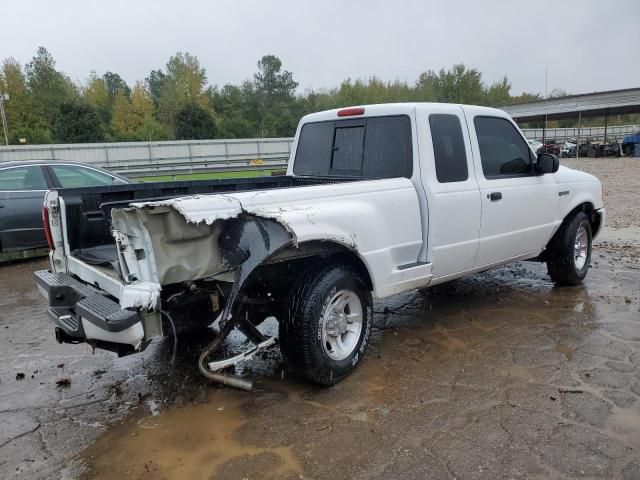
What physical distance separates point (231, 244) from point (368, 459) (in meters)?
1.52

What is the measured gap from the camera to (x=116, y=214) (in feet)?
9.56

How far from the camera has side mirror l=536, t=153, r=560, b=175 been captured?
5230 mm

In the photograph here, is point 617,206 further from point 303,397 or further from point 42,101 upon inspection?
point 42,101

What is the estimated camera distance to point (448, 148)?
177 inches

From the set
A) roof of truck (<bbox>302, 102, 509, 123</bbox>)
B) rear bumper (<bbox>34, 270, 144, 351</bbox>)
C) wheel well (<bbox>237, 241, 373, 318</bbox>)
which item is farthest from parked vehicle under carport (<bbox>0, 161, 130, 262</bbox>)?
wheel well (<bbox>237, 241, 373, 318</bbox>)

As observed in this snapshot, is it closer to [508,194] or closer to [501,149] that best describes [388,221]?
[508,194]

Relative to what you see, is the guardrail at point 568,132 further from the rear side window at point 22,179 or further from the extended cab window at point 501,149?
the rear side window at point 22,179

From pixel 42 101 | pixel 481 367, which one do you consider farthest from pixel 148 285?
pixel 42 101

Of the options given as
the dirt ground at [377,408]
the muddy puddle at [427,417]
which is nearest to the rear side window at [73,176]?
the dirt ground at [377,408]

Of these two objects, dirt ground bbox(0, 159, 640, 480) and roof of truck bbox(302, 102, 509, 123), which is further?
roof of truck bbox(302, 102, 509, 123)

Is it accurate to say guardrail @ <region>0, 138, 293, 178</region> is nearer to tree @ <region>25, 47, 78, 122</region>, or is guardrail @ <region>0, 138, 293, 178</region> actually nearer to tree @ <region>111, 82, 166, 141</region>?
tree @ <region>111, 82, 166, 141</region>

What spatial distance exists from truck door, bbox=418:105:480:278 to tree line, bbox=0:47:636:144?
120ft

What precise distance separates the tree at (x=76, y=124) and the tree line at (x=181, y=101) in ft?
0.21

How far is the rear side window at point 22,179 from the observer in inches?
304
